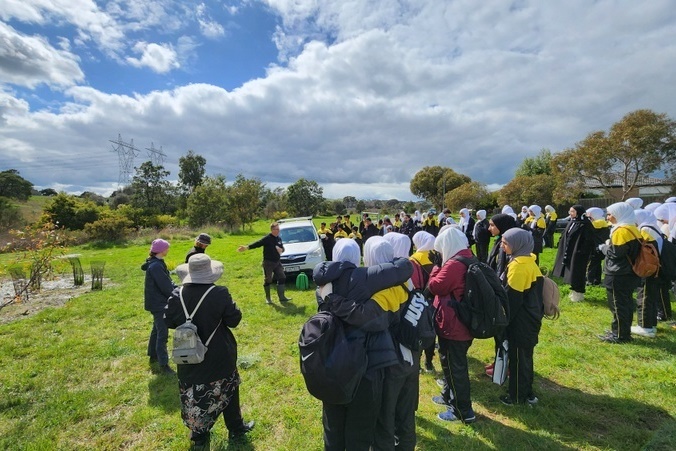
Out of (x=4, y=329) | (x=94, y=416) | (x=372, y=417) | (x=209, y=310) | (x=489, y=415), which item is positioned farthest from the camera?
(x=4, y=329)

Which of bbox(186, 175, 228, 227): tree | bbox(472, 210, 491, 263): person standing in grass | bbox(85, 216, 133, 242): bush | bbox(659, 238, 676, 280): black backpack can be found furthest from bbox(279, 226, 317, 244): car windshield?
bbox(186, 175, 228, 227): tree

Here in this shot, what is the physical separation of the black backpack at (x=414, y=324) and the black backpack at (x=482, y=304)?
0.69 m

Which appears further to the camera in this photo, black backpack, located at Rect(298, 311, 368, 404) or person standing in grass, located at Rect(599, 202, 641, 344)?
person standing in grass, located at Rect(599, 202, 641, 344)

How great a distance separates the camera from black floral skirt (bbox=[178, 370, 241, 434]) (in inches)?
118

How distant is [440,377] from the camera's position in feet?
14.6

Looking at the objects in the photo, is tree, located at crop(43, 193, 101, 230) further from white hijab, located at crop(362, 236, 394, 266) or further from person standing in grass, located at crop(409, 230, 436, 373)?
white hijab, located at crop(362, 236, 394, 266)

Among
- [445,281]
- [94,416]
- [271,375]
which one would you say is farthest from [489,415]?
[94,416]

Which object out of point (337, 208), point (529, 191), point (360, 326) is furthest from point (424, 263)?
point (337, 208)

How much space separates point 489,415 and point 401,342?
194 centimetres

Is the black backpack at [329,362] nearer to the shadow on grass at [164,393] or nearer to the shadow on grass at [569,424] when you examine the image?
the shadow on grass at [569,424]

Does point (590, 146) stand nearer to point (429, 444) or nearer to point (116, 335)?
point (429, 444)

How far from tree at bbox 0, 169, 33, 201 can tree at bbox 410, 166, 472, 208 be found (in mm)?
54179

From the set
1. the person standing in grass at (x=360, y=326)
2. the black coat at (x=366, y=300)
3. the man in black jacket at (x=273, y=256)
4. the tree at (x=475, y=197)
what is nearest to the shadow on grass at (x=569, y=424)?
the person standing in grass at (x=360, y=326)

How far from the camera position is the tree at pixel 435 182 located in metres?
52.2
